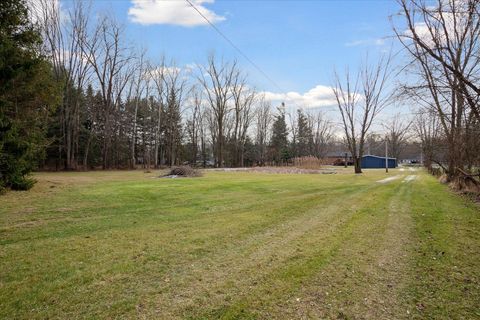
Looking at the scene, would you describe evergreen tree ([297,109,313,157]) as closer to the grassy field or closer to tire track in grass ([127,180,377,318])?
the grassy field

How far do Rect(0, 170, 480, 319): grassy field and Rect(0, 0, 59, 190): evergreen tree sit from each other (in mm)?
3894

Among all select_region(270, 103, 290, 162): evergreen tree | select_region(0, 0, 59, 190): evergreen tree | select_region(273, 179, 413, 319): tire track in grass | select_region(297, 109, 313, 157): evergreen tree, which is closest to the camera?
select_region(273, 179, 413, 319): tire track in grass

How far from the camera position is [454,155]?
1416cm

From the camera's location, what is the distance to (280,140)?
5703 cm

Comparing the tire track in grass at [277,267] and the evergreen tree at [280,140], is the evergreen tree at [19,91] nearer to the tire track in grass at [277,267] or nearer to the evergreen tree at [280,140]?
the tire track in grass at [277,267]

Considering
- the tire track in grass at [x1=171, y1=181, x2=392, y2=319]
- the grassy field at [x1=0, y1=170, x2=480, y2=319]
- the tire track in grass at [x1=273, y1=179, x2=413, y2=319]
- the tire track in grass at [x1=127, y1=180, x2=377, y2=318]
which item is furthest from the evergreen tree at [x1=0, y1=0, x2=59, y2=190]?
the tire track in grass at [x1=273, y1=179, x2=413, y2=319]

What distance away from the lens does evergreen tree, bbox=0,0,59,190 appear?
33.8 ft

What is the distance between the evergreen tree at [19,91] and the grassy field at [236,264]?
3.89 metres

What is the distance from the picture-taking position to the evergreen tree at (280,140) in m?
54.4

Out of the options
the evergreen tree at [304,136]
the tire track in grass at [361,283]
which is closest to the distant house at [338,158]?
the evergreen tree at [304,136]

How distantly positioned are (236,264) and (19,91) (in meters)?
10.9

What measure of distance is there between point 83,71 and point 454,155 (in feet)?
103

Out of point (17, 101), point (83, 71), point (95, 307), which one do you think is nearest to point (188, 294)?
point (95, 307)

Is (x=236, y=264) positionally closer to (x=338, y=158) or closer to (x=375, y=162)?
(x=375, y=162)
